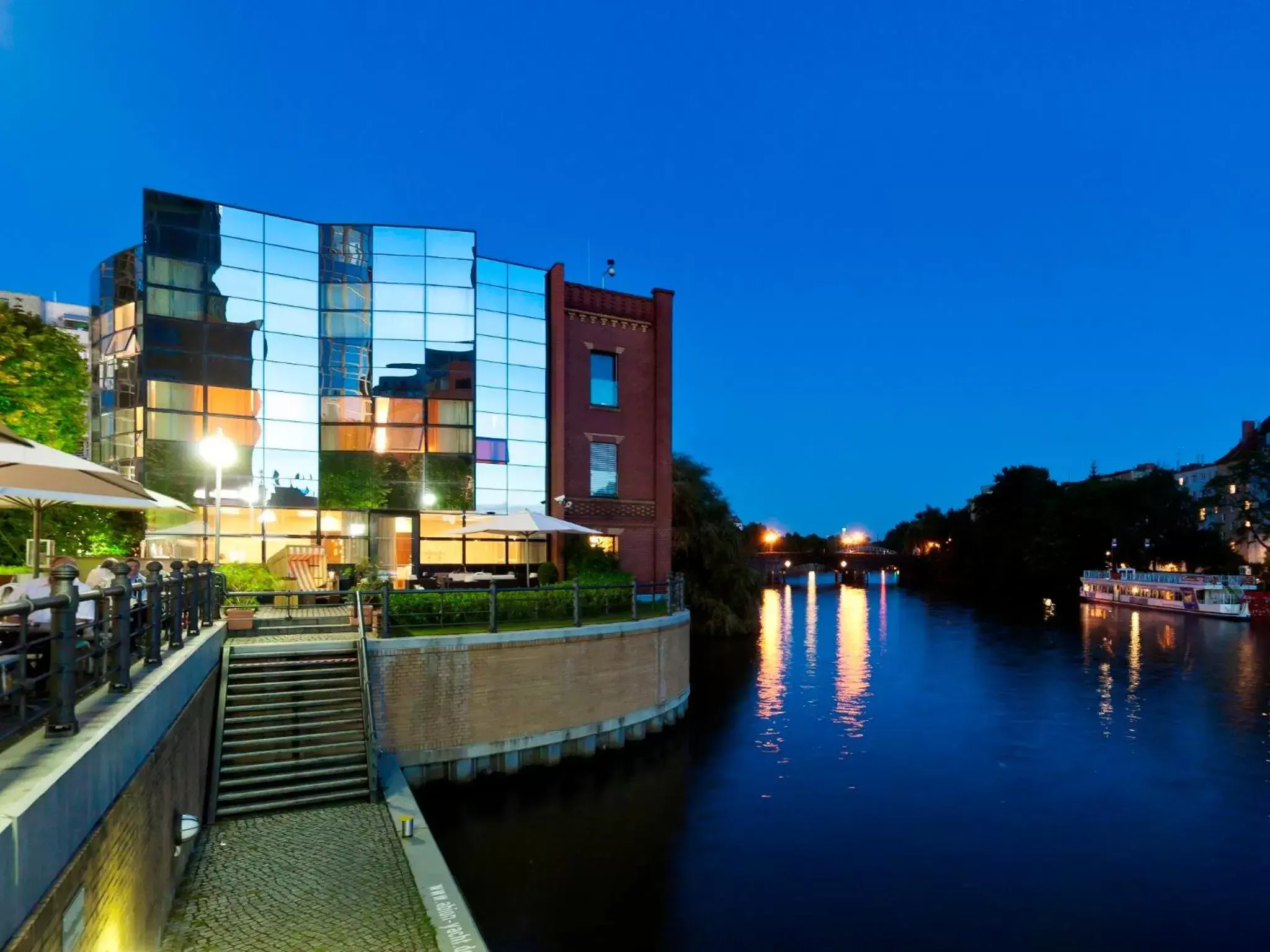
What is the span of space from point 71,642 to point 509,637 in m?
12.1

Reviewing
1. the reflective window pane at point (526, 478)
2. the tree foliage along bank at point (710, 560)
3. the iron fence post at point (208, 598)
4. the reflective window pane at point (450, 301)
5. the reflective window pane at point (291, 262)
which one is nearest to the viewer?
the iron fence post at point (208, 598)

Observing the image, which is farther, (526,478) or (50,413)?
(526,478)

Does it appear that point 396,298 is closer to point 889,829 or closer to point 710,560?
point 710,560

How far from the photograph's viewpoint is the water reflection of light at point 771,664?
2742 centimetres

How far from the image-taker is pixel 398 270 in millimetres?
29109

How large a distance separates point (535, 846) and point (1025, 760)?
553 inches

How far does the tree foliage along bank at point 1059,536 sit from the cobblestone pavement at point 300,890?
8764cm

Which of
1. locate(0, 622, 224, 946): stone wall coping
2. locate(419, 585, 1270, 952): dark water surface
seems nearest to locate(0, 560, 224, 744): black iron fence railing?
locate(0, 622, 224, 946): stone wall coping

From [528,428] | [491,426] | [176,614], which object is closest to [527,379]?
[528,428]

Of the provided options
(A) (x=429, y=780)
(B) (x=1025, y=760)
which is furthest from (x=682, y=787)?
(B) (x=1025, y=760)

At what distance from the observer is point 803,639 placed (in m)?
47.0

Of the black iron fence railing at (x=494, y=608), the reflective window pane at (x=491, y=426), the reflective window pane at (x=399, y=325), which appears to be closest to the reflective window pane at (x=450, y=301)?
the reflective window pane at (x=399, y=325)

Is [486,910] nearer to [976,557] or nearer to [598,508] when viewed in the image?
[598,508]

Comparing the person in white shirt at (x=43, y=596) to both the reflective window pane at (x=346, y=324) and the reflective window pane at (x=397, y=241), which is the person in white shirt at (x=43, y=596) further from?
the reflective window pane at (x=397, y=241)
